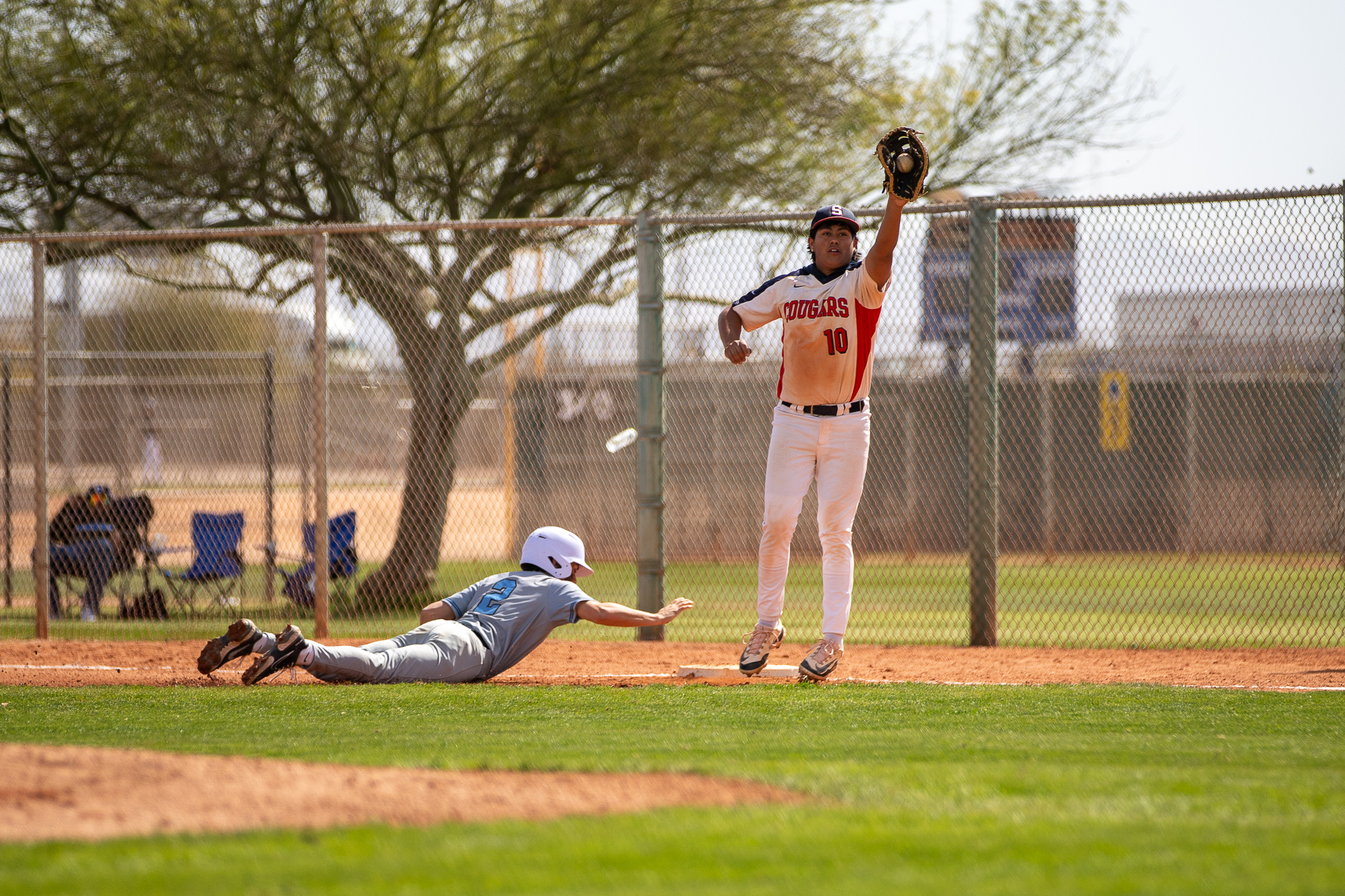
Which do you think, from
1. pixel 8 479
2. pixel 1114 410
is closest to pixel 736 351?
pixel 8 479

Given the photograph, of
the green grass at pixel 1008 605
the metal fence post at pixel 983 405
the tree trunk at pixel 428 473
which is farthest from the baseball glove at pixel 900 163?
the tree trunk at pixel 428 473

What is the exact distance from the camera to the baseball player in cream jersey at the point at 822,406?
6.30 m

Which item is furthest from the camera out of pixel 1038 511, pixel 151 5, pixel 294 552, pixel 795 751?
pixel 294 552

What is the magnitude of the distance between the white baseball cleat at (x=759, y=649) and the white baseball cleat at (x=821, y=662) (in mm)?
200

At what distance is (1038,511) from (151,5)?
32.5 ft

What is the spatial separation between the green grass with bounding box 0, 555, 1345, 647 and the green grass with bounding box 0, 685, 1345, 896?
7.98 ft

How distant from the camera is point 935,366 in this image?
425 inches

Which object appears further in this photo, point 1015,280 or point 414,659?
point 1015,280

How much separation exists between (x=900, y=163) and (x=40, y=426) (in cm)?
628

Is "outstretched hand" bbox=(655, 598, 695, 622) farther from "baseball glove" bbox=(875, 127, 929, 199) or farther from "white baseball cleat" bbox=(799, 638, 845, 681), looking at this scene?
"baseball glove" bbox=(875, 127, 929, 199)

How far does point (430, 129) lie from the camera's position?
10367 millimetres

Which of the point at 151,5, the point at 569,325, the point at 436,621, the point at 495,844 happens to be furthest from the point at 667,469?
the point at 495,844

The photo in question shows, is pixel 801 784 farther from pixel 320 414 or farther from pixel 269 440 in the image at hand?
pixel 269 440

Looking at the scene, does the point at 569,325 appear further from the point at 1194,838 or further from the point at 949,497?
the point at 1194,838
